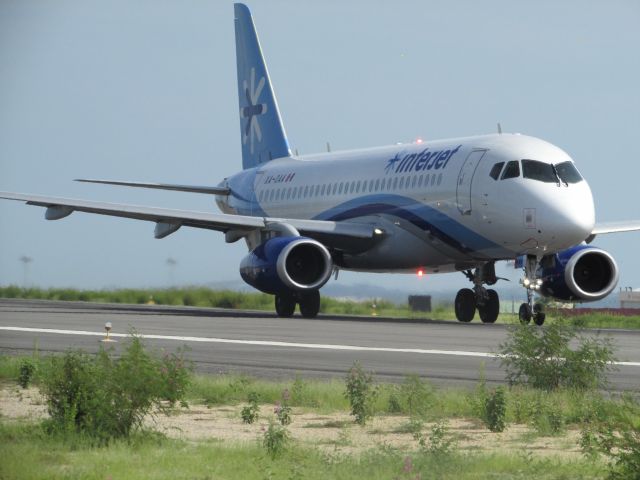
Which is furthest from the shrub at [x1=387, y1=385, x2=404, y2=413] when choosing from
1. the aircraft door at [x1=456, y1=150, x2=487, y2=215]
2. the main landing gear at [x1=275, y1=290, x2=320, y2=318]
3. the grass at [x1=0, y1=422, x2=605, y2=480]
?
the main landing gear at [x1=275, y1=290, x2=320, y2=318]

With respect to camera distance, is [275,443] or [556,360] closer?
[275,443]

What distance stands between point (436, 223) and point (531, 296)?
3.47 m

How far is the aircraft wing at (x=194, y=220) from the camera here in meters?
32.8

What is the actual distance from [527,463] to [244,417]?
3.52 metres

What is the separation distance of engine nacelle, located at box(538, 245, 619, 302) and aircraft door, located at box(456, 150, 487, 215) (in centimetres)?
232

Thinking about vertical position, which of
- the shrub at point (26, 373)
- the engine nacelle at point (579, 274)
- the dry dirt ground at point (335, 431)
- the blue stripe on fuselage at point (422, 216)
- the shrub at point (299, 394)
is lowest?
the dry dirt ground at point (335, 431)

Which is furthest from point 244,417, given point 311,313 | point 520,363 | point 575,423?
point 311,313

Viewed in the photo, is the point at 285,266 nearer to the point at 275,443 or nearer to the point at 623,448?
the point at 275,443

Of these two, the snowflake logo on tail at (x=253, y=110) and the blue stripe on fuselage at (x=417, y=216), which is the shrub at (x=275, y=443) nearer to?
the blue stripe on fuselage at (x=417, y=216)

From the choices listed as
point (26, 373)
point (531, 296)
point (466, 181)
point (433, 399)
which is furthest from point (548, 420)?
point (466, 181)

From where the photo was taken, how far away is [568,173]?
29.6m

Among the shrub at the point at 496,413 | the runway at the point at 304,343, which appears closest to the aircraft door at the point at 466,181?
the runway at the point at 304,343

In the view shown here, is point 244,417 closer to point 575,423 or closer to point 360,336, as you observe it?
point 575,423

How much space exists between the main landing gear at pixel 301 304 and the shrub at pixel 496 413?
20.5 meters
